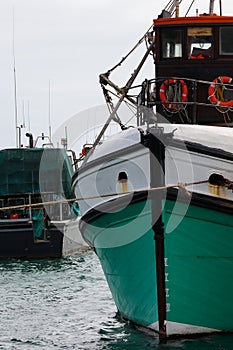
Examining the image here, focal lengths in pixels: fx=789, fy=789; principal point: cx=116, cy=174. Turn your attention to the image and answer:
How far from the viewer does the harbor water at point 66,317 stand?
1218 centimetres

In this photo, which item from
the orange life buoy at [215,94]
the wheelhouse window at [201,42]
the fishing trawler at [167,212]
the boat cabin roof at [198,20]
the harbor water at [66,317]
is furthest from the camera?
the wheelhouse window at [201,42]

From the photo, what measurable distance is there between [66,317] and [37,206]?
12925 millimetres

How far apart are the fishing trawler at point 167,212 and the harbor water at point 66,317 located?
0.89 feet

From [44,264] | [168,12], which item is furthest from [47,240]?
[168,12]

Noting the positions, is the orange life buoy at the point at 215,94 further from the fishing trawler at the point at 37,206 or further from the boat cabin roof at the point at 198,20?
the fishing trawler at the point at 37,206

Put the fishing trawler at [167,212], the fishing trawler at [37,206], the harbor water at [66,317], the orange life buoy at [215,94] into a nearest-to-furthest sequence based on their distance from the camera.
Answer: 1. the fishing trawler at [167,212]
2. the harbor water at [66,317]
3. the orange life buoy at [215,94]
4. the fishing trawler at [37,206]

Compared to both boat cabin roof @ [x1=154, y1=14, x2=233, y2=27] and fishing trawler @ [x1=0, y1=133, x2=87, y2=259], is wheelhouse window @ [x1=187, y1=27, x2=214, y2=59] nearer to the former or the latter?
boat cabin roof @ [x1=154, y1=14, x2=233, y2=27]

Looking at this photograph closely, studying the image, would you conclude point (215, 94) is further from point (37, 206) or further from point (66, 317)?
point (37, 206)

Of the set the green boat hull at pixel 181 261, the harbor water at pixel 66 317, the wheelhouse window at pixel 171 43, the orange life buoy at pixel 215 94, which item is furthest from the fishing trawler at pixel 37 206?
the green boat hull at pixel 181 261

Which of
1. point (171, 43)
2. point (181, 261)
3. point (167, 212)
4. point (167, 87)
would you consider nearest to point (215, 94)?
point (167, 87)

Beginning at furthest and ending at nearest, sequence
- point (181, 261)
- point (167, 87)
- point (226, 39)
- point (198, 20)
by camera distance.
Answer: point (226, 39), point (198, 20), point (167, 87), point (181, 261)

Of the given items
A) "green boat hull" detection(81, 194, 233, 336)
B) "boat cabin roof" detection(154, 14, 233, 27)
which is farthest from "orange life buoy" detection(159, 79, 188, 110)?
"green boat hull" detection(81, 194, 233, 336)

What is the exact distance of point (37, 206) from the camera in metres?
27.7

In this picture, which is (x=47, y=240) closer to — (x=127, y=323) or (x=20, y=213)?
(x=20, y=213)
